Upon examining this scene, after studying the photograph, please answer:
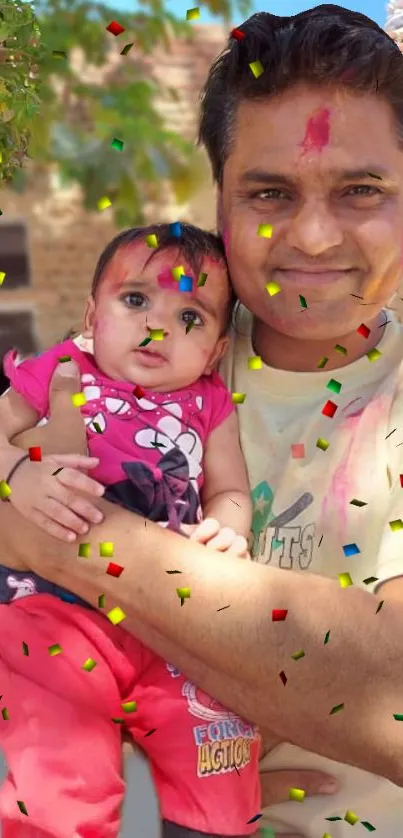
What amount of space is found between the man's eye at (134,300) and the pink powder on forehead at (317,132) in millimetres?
389

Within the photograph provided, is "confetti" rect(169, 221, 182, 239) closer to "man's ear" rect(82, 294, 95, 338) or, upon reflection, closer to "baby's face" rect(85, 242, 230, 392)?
"baby's face" rect(85, 242, 230, 392)

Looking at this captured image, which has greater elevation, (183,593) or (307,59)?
(307,59)

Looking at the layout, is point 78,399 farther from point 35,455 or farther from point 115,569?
point 115,569

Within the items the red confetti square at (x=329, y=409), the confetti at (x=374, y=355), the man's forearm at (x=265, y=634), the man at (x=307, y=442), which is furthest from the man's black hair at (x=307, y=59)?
the man's forearm at (x=265, y=634)

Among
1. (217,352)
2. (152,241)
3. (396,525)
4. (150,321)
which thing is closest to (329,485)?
(396,525)

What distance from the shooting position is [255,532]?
191 centimetres

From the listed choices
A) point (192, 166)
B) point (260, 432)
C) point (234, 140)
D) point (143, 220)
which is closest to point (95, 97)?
point (143, 220)

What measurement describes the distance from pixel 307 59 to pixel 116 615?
1.03 metres

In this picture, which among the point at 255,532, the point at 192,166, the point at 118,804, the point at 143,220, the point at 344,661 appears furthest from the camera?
the point at 143,220

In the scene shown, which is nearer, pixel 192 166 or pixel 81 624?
pixel 81 624

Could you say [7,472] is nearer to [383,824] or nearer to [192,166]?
[383,824]

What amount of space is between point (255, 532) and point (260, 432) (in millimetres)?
200

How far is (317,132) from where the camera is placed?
1.79 metres

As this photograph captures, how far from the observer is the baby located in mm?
1621
